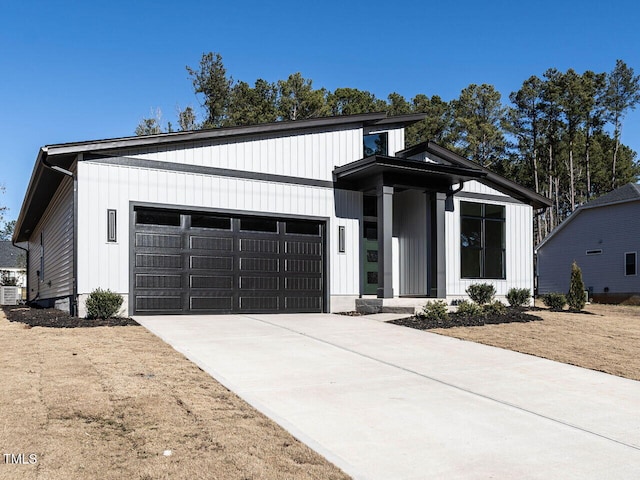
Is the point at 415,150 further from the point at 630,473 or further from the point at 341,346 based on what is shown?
the point at 630,473

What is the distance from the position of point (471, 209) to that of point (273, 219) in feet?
22.7

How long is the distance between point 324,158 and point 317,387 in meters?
9.90

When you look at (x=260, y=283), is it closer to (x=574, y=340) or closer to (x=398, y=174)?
(x=398, y=174)

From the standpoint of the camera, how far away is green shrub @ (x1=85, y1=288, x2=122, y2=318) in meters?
11.8

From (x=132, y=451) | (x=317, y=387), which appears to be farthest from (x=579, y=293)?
(x=132, y=451)

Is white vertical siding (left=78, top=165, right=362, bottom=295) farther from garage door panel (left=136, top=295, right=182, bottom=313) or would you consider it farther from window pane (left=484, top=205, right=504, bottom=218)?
window pane (left=484, top=205, right=504, bottom=218)

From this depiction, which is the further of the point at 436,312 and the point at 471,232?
the point at 471,232

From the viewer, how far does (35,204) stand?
19125 mm

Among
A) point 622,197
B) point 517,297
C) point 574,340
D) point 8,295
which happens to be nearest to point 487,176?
point 517,297

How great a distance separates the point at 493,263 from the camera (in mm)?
18750

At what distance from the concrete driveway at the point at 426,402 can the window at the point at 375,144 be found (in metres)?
7.42

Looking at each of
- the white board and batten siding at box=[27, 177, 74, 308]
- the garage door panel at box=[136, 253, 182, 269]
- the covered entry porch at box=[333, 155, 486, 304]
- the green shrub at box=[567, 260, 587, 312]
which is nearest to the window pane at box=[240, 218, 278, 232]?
the garage door panel at box=[136, 253, 182, 269]

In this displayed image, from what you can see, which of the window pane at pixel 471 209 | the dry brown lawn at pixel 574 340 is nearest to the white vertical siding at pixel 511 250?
the window pane at pixel 471 209

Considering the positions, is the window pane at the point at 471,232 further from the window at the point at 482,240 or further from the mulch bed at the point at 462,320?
the mulch bed at the point at 462,320
